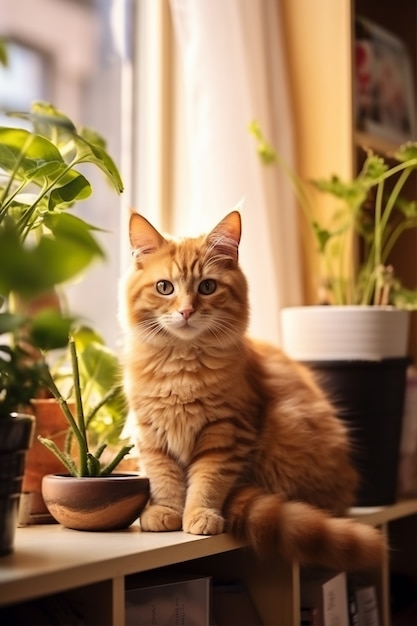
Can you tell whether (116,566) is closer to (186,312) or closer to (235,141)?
(186,312)

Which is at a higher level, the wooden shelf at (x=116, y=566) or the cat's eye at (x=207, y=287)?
the cat's eye at (x=207, y=287)

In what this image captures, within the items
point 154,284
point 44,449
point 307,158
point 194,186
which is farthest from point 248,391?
point 307,158

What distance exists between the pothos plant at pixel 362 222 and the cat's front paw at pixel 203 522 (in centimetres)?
75

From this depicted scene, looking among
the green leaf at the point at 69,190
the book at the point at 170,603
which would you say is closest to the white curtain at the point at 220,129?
the green leaf at the point at 69,190

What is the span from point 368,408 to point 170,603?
70 centimetres

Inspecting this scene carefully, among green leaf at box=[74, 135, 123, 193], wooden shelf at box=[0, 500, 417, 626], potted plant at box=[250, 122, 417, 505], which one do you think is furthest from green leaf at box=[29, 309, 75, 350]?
potted plant at box=[250, 122, 417, 505]

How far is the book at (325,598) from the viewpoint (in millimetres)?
1541

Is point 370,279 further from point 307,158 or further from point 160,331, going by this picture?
point 160,331

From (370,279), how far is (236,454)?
0.70m

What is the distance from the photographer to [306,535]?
1.33m

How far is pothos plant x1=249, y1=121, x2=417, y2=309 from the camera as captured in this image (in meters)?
1.87

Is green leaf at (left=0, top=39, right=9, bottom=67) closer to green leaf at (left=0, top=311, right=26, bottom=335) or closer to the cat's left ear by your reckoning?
green leaf at (left=0, top=311, right=26, bottom=335)

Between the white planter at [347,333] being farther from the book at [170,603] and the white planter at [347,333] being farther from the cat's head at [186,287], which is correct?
the book at [170,603]

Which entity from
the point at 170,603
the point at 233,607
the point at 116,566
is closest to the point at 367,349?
the point at 233,607
